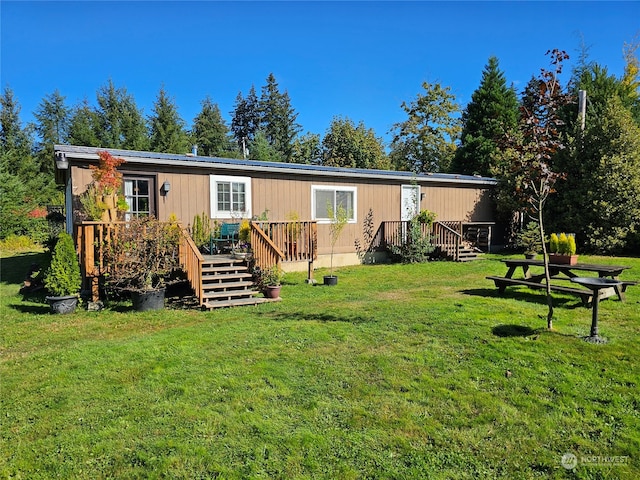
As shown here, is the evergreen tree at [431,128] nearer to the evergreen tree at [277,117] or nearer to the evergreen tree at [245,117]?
the evergreen tree at [277,117]

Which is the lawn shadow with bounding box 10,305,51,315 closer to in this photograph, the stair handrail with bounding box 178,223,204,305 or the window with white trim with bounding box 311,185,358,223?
the stair handrail with bounding box 178,223,204,305

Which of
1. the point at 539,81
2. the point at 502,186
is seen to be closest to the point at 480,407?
the point at 539,81

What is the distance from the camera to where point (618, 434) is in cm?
272

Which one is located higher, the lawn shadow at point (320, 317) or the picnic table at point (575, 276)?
the picnic table at point (575, 276)

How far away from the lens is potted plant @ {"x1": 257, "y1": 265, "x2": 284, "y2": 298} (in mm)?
7227

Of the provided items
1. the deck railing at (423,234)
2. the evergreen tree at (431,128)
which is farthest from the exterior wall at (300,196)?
the evergreen tree at (431,128)

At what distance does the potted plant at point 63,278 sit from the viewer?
639 cm

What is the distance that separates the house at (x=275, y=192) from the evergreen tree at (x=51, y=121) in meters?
23.3

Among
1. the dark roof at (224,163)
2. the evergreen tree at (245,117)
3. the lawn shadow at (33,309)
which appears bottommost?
the lawn shadow at (33,309)

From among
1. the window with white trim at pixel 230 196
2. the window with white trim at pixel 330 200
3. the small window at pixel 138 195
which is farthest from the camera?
the window with white trim at pixel 330 200

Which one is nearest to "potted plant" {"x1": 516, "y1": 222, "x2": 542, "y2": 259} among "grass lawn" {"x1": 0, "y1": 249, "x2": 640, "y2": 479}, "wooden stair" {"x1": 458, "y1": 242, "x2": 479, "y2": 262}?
"wooden stair" {"x1": 458, "y1": 242, "x2": 479, "y2": 262}

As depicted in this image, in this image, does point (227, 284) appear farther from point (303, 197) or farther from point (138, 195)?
point (303, 197)

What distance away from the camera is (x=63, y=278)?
21.0 feet

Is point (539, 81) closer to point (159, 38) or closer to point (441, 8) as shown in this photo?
point (441, 8)
